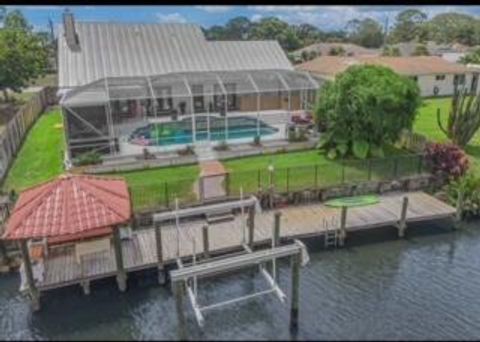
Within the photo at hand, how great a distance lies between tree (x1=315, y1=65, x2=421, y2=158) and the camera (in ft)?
61.8

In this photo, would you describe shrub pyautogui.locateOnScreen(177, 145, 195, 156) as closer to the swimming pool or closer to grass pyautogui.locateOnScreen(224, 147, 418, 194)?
the swimming pool

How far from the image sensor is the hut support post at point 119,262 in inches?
471

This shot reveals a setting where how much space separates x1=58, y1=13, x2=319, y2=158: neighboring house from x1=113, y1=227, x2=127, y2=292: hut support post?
889cm

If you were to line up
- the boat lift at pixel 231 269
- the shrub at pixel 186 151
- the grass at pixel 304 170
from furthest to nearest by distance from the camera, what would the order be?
the shrub at pixel 186 151
the grass at pixel 304 170
the boat lift at pixel 231 269

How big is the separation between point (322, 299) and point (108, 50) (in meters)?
19.9

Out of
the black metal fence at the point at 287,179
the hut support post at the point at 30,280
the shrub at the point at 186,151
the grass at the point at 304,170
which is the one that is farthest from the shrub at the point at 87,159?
the hut support post at the point at 30,280

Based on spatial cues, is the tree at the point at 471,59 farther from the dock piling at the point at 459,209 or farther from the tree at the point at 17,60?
the tree at the point at 17,60

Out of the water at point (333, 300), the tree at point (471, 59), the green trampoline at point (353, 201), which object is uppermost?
the tree at point (471, 59)

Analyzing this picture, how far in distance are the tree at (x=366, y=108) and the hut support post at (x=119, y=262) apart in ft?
37.7

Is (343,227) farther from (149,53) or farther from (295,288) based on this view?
(149,53)

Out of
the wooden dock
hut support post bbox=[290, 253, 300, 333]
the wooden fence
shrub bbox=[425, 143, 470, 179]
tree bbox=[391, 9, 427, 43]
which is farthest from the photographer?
tree bbox=[391, 9, 427, 43]

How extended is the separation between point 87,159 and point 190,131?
17.4 ft

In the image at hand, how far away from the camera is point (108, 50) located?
25688 mm

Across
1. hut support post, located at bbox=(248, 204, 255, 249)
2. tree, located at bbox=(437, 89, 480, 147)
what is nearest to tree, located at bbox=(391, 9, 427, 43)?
tree, located at bbox=(437, 89, 480, 147)
